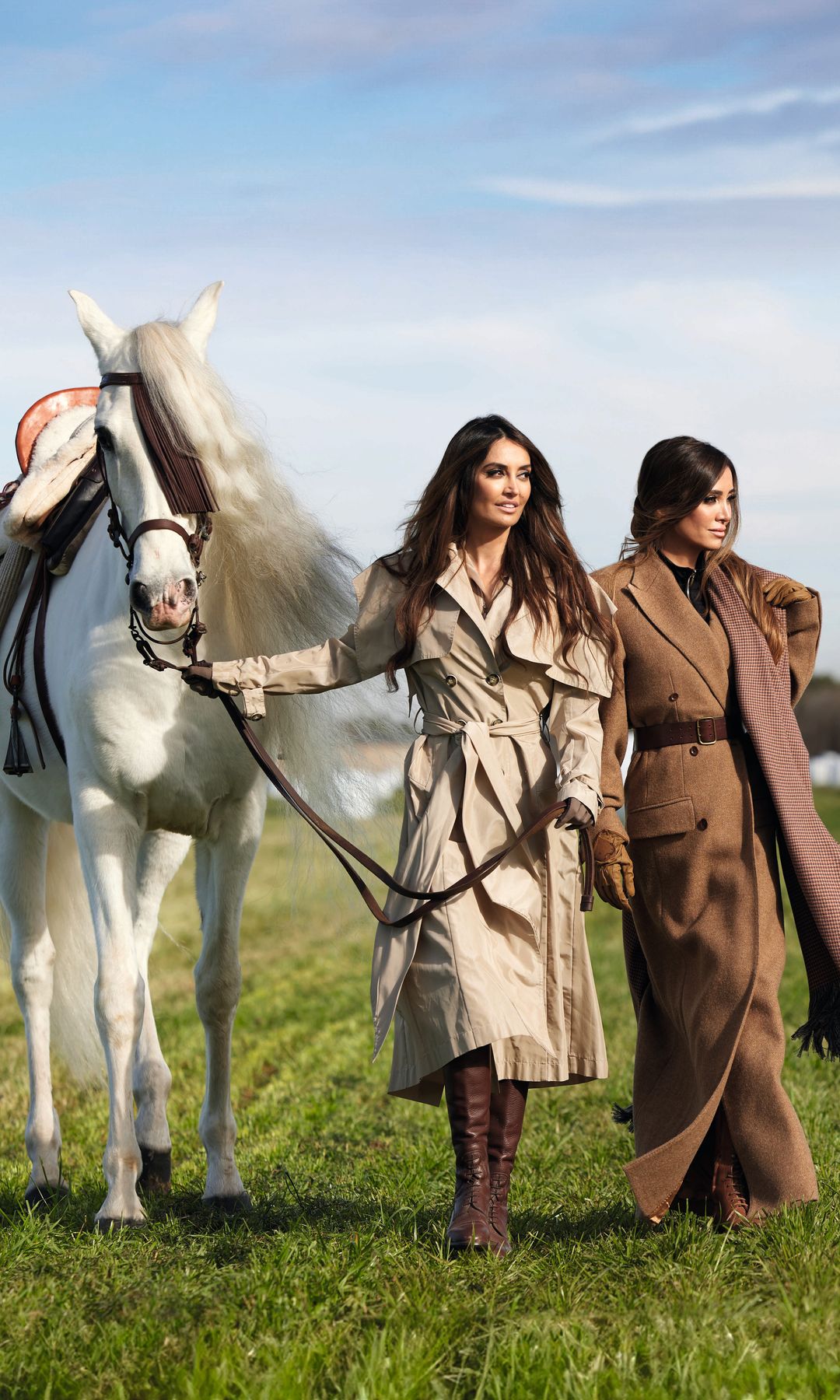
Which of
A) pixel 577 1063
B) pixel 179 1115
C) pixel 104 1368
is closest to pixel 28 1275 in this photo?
pixel 104 1368

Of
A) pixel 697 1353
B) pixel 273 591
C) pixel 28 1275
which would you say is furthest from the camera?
pixel 273 591

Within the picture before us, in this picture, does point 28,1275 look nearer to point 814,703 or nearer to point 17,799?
point 17,799

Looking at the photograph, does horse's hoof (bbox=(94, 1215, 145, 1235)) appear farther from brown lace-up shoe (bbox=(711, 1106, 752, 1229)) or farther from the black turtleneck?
the black turtleneck

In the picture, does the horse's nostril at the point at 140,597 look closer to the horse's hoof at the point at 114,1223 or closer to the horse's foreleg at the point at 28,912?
the horse's hoof at the point at 114,1223

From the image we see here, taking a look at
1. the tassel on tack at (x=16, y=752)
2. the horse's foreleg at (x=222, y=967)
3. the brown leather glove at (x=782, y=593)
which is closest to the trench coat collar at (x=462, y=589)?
the brown leather glove at (x=782, y=593)

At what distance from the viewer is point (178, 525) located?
4031mm

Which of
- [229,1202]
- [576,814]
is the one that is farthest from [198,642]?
[229,1202]

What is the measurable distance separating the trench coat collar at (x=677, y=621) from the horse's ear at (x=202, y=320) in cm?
155

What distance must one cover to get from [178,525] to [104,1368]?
219 centimetres

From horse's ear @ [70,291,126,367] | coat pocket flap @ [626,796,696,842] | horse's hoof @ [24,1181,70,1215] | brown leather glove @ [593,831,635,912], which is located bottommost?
horse's hoof @ [24,1181,70,1215]

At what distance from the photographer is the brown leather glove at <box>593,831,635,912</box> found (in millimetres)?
3951

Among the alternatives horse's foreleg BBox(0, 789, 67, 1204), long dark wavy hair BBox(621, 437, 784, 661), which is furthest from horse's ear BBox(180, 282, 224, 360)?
horse's foreleg BBox(0, 789, 67, 1204)

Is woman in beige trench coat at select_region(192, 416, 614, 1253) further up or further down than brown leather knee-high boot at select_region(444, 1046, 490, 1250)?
further up

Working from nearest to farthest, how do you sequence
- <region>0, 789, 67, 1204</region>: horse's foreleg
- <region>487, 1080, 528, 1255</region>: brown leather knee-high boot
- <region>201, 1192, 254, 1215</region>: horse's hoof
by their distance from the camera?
<region>487, 1080, 528, 1255</region>: brown leather knee-high boot < <region>201, 1192, 254, 1215</region>: horse's hoof < <region>0, 789, 67, 1204</region>: horse's foreleg
